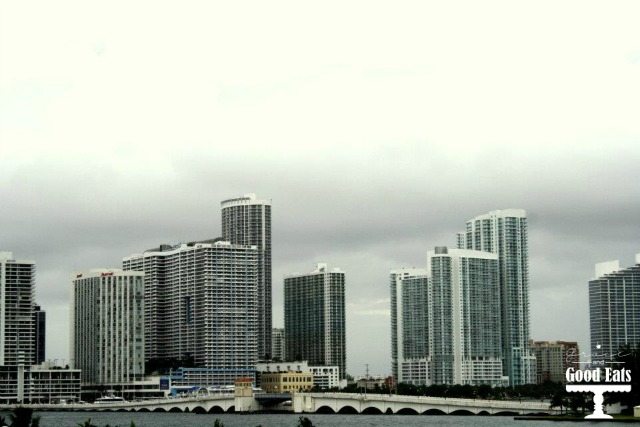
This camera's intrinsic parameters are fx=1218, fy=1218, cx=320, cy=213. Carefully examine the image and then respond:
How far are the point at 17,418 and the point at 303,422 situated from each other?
61.9ft

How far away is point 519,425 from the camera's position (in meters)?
190

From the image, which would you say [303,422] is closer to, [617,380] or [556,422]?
[617,380]

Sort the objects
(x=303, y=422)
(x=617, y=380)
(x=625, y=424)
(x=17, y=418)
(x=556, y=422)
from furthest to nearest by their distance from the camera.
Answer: (x=556, y=422) → (x=617, y=380) → (x=625, y=424) → (x=303, y=422) → (x=17, y=418)

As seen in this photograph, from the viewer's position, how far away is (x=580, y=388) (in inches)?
6481

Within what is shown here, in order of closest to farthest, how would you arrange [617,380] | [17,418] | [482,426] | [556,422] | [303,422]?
[17,418], [303,422], [617,380], [556,422], [482,426]

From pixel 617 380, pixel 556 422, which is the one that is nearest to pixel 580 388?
pixel 617 380

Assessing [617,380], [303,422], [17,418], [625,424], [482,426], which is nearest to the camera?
→ [17,418]

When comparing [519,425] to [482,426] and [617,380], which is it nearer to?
[482,426]

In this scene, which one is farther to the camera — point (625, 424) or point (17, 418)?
point (625, 424)

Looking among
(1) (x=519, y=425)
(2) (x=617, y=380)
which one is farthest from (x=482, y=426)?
(2) (x=617, y=380)

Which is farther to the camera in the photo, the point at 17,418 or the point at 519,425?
the point at 519,425

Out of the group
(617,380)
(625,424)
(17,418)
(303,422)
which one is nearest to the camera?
(17,418)

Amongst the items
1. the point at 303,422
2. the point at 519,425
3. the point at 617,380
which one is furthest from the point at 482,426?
the point at 303,422

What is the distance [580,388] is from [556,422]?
22.6 metres
